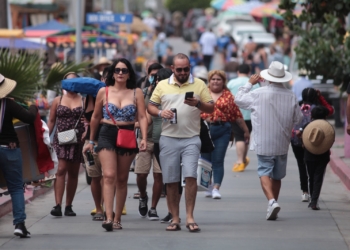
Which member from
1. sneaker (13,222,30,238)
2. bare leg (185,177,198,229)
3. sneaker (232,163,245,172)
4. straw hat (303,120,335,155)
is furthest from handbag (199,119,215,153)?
sneaker (232,163,245,172)

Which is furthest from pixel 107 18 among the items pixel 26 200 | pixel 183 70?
pixel 183 70

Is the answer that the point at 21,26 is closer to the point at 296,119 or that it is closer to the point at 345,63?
the point at 345,63

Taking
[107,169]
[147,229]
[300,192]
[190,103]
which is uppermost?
[190,103]

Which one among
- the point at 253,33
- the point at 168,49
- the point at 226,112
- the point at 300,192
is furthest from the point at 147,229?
the point at 253,33

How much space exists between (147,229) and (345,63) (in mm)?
8886

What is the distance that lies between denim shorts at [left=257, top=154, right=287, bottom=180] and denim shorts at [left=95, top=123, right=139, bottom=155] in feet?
5.57

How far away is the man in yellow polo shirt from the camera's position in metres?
9.73

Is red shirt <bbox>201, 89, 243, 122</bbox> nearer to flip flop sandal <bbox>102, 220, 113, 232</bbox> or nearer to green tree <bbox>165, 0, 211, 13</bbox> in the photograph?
flip flop sandal <bbox>102, 220, 113, 232</bbox>

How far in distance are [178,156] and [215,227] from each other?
96 centimetres

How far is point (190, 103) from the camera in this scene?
31.1 feet

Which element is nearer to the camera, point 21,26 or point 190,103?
point 190,103

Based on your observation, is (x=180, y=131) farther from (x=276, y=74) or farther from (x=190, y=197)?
(x=276, y=74)

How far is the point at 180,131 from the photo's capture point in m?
9.76

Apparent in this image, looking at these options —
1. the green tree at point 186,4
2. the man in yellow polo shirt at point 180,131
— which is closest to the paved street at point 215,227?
the man in yellow polo shirt at point 180,131
